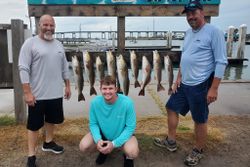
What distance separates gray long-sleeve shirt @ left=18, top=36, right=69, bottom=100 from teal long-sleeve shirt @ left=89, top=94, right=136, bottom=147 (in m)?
0.59

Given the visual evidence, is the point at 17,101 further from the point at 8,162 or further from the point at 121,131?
the point at 121,131

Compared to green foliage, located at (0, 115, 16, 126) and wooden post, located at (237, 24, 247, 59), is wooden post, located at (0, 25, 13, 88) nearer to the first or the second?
green foliage, located at (0, 115, 16, 126)

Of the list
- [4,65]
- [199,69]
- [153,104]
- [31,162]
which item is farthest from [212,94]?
[4,65]

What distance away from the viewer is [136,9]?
16.4 ft

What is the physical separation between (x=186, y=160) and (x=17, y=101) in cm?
288

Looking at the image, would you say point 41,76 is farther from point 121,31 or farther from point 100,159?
point 121,31

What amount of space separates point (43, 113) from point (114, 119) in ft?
3.08

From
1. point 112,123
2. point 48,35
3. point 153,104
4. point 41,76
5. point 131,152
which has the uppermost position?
point 48,35

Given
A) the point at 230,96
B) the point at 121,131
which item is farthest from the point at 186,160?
the point at 230,96

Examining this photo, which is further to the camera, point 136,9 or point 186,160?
point 136,9

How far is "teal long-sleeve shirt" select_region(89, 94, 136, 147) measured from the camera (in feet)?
13.0

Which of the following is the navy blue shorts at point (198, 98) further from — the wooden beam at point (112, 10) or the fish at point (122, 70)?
the wooden beam at point (112, 10)

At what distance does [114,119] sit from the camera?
4.00 meters

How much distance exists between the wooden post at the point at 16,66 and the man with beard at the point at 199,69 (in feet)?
8.25
